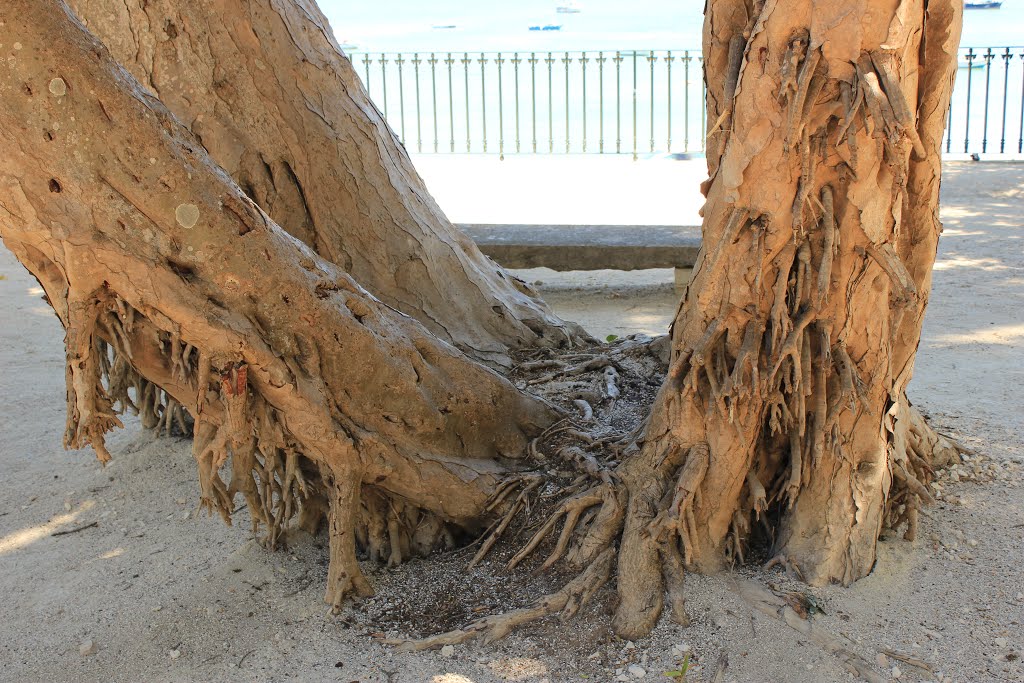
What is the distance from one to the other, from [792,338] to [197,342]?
1.82 meters

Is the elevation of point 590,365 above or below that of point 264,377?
below

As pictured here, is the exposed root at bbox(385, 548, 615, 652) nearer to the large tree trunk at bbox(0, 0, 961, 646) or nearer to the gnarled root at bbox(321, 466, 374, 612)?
the large tree trunk at bbox(0, 0, 961, 646)

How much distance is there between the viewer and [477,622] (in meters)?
3.27

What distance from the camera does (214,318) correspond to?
9.80 ft

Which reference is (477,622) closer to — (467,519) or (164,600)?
(467,519)

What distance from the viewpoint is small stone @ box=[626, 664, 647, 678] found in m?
2.99

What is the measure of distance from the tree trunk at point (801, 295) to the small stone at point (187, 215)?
1580 millimetres

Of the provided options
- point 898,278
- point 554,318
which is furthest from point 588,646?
point 554,318

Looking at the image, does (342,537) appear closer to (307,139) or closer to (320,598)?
(320,598)

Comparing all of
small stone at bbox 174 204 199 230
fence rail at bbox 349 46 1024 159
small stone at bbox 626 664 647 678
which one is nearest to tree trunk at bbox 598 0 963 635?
small stone at bbox 626 664 647 678

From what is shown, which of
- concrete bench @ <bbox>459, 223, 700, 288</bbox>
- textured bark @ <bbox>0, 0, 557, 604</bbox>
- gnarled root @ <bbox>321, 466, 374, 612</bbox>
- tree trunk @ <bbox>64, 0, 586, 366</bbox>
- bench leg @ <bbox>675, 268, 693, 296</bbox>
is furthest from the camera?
bench leg @ <bbox>675, 268, 693, 296</bbox>

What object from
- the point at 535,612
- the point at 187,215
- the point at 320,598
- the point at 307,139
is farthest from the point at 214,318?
the point at 307,139

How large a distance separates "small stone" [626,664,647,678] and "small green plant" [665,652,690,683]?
0.07 meters

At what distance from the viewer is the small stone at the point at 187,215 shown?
295 cm
